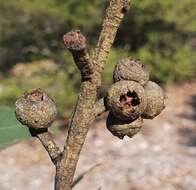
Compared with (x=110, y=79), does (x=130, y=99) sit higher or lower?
higher

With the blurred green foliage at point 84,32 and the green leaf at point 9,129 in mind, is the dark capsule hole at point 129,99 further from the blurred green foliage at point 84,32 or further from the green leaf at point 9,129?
the blurred green foliage at point 84,32

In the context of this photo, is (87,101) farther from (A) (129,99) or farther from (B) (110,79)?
(B) (110,79)

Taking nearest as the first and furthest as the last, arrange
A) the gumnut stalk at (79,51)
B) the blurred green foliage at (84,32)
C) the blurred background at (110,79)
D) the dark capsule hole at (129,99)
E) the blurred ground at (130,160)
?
the gumnut stalk at (79,51), the dark capsule hole at (129,99), the blurred ground at (130,160), the blurred background at (110,79), the blurred green foliage at (84,32)

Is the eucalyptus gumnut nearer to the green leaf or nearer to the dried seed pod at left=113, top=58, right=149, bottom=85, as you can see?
the dried seed pod at left=113, top=58, right=149, bottom=85

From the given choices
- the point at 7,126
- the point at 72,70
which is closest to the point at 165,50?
the point at 72,70

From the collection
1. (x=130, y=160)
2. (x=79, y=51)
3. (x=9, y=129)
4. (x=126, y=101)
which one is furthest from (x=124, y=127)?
(x=130, y=160)

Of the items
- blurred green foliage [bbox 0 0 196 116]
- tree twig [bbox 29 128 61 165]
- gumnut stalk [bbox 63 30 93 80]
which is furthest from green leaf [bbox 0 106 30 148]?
blurred green foliage [bbox 0 0 196 116]

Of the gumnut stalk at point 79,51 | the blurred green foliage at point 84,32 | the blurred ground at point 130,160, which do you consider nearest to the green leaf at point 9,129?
the gumnut stalk at point 79,51
